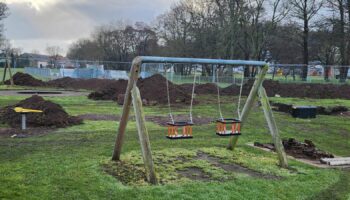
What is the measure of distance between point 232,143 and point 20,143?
506cm

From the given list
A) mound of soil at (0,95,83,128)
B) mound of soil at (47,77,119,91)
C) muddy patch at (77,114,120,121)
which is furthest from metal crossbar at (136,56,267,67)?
mound of soil at (47,77,119,91)

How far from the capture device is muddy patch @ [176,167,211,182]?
6.99m

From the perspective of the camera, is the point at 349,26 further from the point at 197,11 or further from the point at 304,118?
the point at 304,118

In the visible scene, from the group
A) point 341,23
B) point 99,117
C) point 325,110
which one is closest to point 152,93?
point 99,117

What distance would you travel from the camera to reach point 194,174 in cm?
723

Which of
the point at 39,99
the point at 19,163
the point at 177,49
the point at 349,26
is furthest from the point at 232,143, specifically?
the point at 177,49

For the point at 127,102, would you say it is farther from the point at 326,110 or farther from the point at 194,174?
the point at 326,110

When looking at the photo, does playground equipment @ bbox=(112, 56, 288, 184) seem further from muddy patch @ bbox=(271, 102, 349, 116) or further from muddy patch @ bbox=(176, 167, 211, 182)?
muddy patch @ bbox=(271, 102, 349, 116)

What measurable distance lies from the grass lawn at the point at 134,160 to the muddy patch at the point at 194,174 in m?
0.21

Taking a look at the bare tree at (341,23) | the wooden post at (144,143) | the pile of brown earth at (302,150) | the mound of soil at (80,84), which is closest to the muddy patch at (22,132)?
Result: the wooden post at (144,143)

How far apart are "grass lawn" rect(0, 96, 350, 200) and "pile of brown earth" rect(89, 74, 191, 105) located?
10.5 metres

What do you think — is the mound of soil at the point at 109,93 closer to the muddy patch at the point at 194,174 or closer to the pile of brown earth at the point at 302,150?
the pile of brown earth at the point at 302,150

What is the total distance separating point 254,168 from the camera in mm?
7887

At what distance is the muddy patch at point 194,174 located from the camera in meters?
6.99
